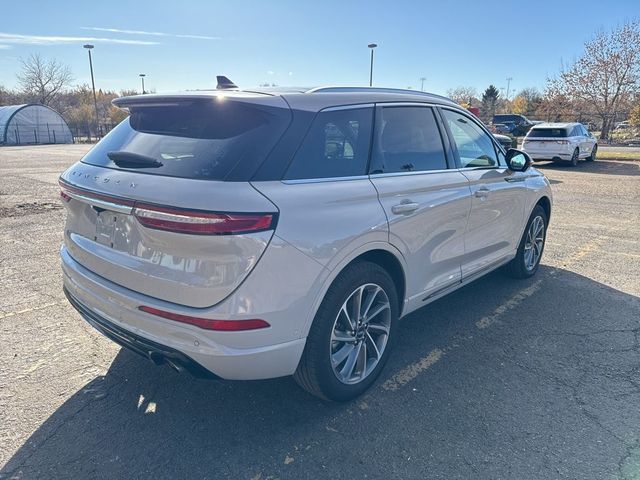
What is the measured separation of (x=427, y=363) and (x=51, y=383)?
254 centimetres

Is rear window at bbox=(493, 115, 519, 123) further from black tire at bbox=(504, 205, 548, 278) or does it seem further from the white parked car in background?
black tire at bbox=(504, 205, 548, 278)

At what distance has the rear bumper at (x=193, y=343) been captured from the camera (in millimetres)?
2299

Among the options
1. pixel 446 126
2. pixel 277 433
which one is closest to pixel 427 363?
pixel 277 433

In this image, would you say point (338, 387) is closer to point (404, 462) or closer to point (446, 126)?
point (404, 462)

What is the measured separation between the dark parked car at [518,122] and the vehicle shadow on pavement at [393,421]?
129 ft

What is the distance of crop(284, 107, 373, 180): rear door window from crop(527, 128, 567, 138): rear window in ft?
55.0

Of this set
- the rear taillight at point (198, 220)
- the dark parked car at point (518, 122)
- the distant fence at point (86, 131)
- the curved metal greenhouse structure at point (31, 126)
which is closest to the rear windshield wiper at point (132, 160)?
the rear taillight at point (198, 220)

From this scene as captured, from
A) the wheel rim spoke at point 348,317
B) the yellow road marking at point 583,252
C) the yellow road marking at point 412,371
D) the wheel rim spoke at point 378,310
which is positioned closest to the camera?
the wheel rim spoke at point 348,317

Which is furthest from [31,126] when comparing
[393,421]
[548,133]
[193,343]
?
[393,421]

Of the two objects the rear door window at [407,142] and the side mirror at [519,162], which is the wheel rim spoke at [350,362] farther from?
the side mirror at [519,162]

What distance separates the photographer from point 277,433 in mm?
2664

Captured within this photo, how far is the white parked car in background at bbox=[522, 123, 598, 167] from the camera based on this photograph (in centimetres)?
1719

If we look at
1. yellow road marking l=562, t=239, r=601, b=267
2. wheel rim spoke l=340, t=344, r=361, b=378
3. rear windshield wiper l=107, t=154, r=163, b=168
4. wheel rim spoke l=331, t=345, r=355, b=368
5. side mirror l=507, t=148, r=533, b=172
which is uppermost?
rear windshield wiper l=107, t=154, r=163, b=168

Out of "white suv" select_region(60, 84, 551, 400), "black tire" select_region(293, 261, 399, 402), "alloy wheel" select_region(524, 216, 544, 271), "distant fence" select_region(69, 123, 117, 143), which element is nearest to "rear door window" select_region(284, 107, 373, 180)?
"white suv" select_region(60, 84, 551, 400)
